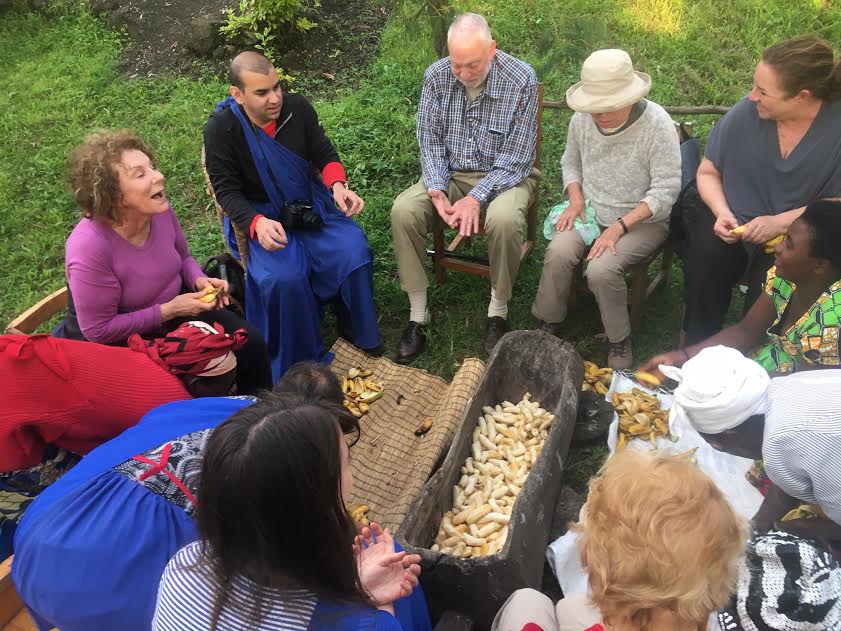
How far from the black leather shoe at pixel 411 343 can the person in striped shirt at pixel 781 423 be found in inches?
75.8

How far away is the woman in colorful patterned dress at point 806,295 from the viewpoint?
263cm

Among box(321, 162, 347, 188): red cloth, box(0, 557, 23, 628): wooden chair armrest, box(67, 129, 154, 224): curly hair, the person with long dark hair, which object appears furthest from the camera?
box(321, 162, 347, 188): red cloth

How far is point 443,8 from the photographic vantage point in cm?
413

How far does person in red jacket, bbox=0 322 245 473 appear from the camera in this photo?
2.33m

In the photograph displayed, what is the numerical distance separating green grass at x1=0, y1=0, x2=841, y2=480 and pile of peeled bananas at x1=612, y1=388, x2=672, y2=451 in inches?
21.3

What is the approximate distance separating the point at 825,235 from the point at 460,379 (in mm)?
1895

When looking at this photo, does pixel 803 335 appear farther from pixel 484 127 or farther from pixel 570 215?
pixel 484 127

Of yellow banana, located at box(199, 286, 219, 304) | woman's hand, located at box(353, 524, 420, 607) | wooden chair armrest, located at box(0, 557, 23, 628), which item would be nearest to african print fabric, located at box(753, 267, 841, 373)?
woman's hand, located at box(353, 524, 420, 607)

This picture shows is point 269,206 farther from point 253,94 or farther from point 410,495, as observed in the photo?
point 410,495

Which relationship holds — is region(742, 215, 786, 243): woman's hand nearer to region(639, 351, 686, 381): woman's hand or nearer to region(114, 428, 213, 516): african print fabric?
region(639, 351, 686, 381): woman's hand

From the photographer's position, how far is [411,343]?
4113 millimetres

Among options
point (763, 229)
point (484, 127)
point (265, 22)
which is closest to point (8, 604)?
point (484, 127)

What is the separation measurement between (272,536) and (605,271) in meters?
2.60

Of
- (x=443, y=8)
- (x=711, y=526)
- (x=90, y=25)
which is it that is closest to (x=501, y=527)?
(x=711, y=526)
